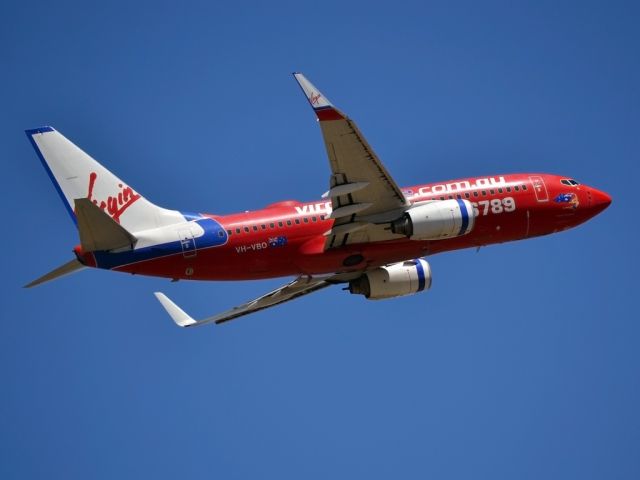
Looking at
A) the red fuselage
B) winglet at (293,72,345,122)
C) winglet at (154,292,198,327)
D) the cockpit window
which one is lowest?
winglet at (154,292,198,327)

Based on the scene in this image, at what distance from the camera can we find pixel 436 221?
53.8m

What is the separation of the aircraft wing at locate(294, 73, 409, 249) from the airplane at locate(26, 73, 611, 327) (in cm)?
5

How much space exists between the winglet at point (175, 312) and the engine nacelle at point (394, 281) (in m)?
8.91

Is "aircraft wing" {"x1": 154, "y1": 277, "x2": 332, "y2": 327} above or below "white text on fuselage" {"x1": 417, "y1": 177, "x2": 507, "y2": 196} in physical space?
below

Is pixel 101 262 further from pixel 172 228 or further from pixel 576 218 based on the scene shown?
pixel 576 218

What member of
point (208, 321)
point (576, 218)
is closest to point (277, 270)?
point (208, 321)

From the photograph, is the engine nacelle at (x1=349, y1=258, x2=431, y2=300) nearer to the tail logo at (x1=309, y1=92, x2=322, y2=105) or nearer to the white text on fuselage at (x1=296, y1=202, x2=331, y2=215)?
the white text on fuselage at (x1=296, y1=202, x2=331, y2=215)

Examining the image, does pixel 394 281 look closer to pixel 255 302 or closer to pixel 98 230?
pixel 255 302

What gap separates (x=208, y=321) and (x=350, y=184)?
13.9 m

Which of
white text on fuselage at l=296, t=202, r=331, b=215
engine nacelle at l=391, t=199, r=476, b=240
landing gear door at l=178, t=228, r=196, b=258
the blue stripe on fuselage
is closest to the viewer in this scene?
the blue stripe on fuselage

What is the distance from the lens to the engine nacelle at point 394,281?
59.0 meters

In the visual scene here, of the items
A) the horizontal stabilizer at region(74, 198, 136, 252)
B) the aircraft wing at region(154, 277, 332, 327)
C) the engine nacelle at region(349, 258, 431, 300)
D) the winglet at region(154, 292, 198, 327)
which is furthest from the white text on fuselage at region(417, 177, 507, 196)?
the horizontal stabilizer at region(74, 198, 136, 252)

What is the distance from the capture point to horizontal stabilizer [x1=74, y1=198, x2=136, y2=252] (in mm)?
48281

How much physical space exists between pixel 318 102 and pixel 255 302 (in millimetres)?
17668
